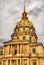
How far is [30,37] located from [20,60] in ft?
31.8

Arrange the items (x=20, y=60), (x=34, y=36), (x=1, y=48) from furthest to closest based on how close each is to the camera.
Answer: (x=34, y=36) < (x=1, y=48) < (x=20, y=60)

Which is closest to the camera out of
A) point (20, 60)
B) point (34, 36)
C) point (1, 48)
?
point (20, 60)

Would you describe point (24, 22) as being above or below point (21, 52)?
above

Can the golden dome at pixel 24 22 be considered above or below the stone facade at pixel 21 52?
above

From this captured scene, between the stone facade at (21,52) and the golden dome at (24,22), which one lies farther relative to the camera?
the golden dome at (24,22)

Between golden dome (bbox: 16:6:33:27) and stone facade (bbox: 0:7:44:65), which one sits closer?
stone facade (bbox: 0:7:44:65)

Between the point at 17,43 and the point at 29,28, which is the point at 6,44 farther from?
the point at 29,28

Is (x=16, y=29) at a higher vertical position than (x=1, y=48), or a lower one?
higher

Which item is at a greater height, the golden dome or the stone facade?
the golden dome

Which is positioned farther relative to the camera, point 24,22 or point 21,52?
point 24,22

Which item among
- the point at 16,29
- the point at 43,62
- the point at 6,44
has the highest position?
the point at 16,29

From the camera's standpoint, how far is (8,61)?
200 ft

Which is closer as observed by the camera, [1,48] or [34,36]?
[1,48]

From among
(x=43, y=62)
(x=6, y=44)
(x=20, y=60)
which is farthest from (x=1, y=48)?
(x=43, y=62)
